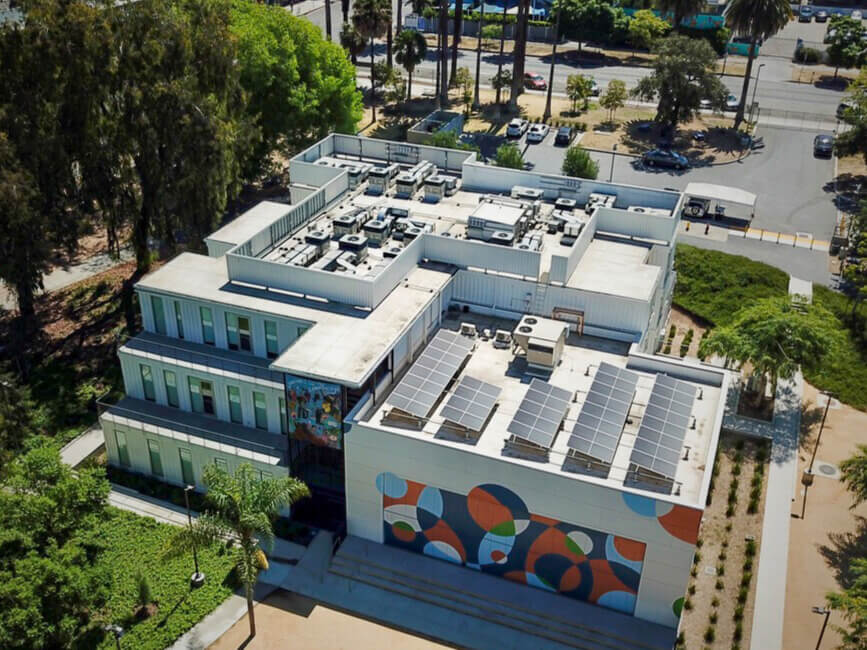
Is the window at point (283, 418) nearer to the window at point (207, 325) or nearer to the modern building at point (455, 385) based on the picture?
the modern building at point (455, 385)

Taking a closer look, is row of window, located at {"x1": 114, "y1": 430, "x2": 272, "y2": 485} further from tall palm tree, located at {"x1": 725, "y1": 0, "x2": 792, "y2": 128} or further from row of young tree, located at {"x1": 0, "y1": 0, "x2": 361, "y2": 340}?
tall palm tree, located at {"x1": 725, "y1": 0, "x2": 792, "y2": 128}

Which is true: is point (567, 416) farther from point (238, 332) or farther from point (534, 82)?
point (534, 82)

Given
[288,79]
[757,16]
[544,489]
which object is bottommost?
[544,489]

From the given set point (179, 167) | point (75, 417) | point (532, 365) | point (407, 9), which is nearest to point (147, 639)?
point (75, 417)

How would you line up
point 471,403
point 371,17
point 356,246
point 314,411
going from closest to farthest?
point 471,403, point 314,411, point 356,246, point 371,17

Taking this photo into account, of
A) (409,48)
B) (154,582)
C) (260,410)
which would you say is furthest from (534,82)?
(154,582)

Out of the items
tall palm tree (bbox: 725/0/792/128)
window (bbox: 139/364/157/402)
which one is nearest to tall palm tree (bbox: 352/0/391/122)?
tall palm tree (bbox: 725/0/792/128)

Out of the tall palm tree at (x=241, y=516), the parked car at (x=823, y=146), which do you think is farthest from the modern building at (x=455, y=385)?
the parked car at (x=823, y=146)
